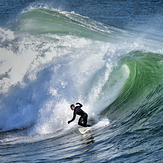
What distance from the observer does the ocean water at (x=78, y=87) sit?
548cm

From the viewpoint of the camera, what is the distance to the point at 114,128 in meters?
6.54

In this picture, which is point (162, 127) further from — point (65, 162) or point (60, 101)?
point (60, 101)

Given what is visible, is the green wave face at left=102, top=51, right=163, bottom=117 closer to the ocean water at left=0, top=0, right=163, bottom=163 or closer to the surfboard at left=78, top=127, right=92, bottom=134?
the ocean water at left=0, top=0, right=163, bottom=163

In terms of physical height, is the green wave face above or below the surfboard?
above

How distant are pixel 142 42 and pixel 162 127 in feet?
23.7

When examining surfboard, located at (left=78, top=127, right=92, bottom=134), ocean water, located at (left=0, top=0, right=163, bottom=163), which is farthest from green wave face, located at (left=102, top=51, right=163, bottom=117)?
surfboard, located at (left=78, top=127, right=92, bottom=134)

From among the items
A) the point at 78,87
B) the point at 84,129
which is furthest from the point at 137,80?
the point at 84,129

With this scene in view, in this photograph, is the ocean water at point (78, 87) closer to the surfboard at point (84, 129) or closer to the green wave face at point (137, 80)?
the green wave face at point (137, 80)

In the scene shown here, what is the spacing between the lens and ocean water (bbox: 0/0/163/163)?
18.0 feet

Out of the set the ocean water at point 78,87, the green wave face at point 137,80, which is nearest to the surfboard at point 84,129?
the ocean water at point 78,87

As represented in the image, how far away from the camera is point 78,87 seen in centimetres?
991

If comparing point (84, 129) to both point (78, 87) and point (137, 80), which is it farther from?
point (137, 80)

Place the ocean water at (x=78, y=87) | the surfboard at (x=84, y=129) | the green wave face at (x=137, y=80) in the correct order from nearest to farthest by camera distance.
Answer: the ocean water at (x=78, y=87), the surfboard at (x=84, y=129), the green wave face at (x=137, y=80)

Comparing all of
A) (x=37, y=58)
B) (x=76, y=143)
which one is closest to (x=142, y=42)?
(x=37, y=58)
